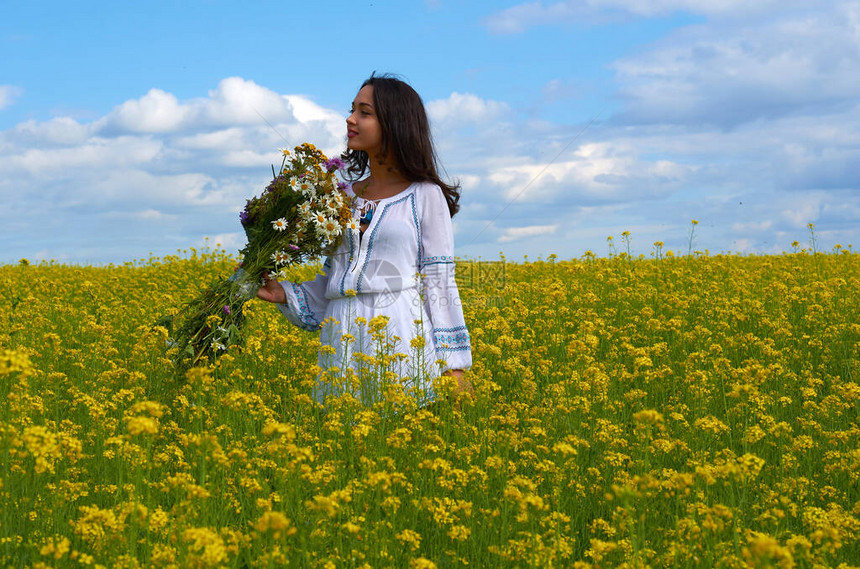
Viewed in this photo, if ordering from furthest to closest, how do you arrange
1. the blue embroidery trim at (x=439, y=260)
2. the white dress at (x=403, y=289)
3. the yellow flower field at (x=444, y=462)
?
the blue embroidery trim at (x=439, y=260), the white dress at (x=403, y=289), the yellow flower field at (x=444, y=462)

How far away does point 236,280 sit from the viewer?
506 cm

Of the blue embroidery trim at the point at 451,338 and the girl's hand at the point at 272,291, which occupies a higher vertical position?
the girl's hand at the point at 272,291

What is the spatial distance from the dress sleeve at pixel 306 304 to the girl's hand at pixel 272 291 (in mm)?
31

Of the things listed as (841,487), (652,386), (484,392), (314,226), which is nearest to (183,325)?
(314,226)

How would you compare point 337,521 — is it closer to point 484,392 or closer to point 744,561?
point 484,392

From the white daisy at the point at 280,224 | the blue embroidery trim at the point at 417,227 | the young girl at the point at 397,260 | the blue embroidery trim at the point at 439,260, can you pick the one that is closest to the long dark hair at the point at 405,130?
the young girl at the point at 397,260

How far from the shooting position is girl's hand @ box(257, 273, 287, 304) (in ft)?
16.5

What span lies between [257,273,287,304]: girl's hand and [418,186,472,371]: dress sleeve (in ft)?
3.45

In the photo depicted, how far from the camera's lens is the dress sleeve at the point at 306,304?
16.5 ft

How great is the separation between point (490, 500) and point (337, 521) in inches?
31.3

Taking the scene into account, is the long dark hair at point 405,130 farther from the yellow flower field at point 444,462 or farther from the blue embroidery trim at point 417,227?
the yellow flower field at point 444,462

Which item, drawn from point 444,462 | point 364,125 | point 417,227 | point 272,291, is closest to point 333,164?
point 364,125

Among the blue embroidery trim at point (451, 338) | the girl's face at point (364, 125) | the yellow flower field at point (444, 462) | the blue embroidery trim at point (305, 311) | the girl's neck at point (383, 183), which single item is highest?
the girl's face at point (364, 125)

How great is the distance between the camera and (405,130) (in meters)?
4.79
